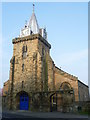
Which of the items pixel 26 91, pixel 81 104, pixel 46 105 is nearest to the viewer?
pixel 81 104

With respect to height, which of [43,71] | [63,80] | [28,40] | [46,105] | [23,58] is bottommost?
[46,105]

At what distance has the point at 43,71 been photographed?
27750 mm

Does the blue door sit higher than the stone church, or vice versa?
the stone church

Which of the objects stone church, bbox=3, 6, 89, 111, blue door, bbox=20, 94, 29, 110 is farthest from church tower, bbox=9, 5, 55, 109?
blue door, bbox=20, 94, 29, 110

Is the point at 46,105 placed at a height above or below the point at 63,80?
below

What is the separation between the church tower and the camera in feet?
85.2

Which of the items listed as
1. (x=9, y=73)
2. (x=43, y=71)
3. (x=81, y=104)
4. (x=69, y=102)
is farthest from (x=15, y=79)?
(x=81, y=104)

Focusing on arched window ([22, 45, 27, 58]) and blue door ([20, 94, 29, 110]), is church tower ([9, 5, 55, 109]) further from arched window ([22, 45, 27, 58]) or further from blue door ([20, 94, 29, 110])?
blue door ([20, 94, 29, 110])

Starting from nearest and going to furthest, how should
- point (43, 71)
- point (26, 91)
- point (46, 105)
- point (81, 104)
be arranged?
point (81, 104) → point (46, 105) → point (26, 91) → point (43, 71)

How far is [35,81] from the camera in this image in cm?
2536

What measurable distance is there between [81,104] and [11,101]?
13.3 meters

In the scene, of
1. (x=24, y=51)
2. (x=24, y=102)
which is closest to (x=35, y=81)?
(x=24, y=102)

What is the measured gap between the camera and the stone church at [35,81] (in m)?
24.0

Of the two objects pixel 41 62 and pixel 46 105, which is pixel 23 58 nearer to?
pixel 41 62
